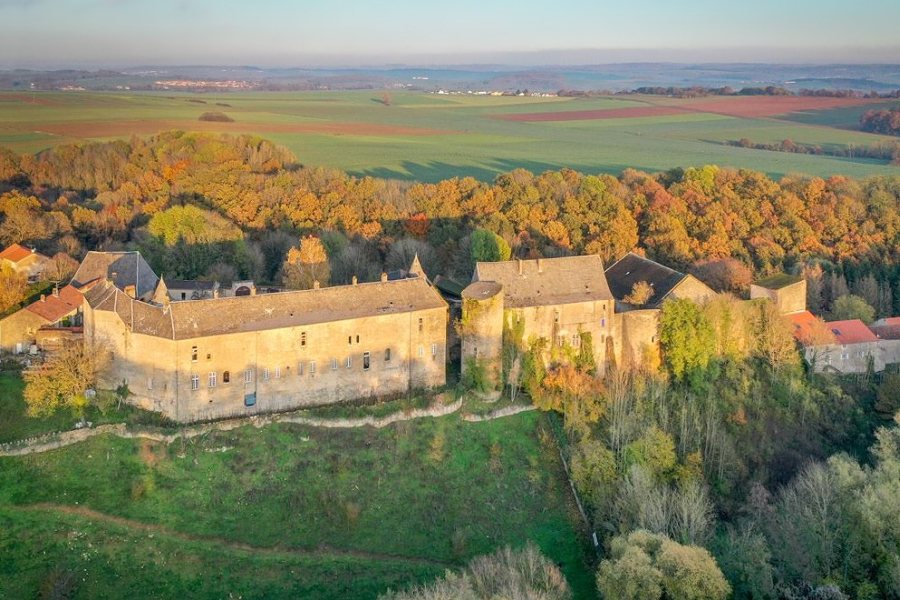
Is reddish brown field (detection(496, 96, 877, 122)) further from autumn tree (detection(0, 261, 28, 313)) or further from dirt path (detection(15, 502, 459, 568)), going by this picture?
dirt path (detection(15, 502, 459, 568))

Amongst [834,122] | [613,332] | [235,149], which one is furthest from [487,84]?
[613,332]

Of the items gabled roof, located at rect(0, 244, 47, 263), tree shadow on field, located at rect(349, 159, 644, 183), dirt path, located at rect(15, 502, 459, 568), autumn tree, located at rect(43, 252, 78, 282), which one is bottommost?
dirt path, located at rect(15, 502, 459, 568)

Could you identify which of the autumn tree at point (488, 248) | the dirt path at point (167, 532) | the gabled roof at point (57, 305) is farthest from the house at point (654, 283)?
the gabled roof at point (57, 305)

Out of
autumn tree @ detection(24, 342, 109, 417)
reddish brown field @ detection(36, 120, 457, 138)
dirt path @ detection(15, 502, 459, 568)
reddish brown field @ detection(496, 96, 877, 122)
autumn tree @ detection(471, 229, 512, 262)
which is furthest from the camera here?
reddish brown field @ detection(496, 96, 877, 122)

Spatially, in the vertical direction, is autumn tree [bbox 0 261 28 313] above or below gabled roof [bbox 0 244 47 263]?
below

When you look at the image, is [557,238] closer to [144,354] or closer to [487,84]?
[144,354]

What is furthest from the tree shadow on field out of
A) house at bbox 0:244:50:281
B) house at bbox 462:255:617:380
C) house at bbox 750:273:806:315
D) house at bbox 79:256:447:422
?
house at bbox 79:256:447:422

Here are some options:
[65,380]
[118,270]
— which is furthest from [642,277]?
[65,380]

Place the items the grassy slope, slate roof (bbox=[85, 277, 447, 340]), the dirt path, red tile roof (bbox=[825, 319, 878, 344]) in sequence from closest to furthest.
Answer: the grassy slope → the dirt path → slate roof (bbox=[85, 277, 447, 340]) → red tile roof (bbox=[825, 319, 878, 344])
